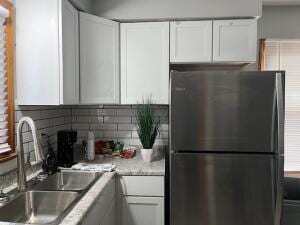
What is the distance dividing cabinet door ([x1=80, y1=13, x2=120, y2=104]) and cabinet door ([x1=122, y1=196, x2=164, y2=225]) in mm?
828

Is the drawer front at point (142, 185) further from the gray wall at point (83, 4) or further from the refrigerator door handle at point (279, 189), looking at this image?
the gray wall at point (83, 4)

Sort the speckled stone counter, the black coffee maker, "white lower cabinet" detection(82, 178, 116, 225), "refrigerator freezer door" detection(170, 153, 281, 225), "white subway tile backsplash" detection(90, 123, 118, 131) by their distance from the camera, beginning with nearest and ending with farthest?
the speckled stone counter
"white lower cabinet" detection(82, 178, 116, 225)
"refrigerator freezer door" detection(170, 153, 281, 225)
the black coffee maker
"white subway tile backsplash" detection(90, 123, 118, 131)

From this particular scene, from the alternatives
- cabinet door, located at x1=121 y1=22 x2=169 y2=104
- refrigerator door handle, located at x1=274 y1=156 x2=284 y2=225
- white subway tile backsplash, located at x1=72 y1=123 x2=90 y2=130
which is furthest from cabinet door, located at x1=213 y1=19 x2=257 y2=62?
white subway tile backsplash, located at x1=72 y1=123 x2=90 y2=130

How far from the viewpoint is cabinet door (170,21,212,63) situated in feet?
7.27

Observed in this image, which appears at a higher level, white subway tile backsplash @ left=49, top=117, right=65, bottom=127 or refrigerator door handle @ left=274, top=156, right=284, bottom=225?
white subway tile backsplash @ left=49, top=117, right=65, bottom=127

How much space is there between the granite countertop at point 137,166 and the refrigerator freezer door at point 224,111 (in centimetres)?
27

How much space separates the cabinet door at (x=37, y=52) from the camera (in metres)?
1.65

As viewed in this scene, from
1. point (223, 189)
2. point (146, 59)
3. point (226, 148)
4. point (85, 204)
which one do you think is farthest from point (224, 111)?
point (85, 204)

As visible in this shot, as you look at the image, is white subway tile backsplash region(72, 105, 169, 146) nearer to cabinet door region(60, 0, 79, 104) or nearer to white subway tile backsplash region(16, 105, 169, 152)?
white subway tile backsplash region(16, 105, 169, 152)

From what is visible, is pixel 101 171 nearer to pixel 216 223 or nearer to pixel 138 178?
pixel 138 178

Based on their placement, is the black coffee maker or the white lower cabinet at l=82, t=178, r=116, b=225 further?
the black coffee maker

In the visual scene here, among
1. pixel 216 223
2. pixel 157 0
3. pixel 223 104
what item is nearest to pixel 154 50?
pixel 157 0

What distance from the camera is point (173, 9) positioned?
2197 millimetres

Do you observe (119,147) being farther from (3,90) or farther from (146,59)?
(3,90)
